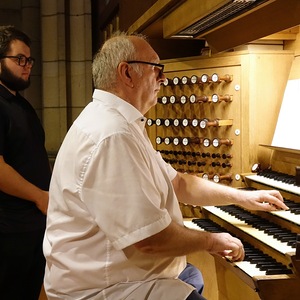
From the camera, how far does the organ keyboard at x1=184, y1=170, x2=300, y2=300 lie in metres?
2.00

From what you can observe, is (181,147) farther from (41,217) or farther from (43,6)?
(43,6)

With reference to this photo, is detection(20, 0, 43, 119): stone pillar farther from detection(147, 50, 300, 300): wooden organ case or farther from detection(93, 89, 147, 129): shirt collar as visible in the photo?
detection(93, 89, 147, 129): shirt collar

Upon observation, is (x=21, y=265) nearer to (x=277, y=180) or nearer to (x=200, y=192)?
(x=200, y=192)

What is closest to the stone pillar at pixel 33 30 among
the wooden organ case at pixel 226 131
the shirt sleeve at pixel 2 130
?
the wooden organ case at pixel 226 131

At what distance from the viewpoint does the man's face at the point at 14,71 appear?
2.98m

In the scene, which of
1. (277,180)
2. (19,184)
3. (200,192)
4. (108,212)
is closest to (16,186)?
(19,184)

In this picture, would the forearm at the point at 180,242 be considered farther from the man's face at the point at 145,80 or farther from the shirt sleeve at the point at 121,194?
the man's face at the point at 145,80

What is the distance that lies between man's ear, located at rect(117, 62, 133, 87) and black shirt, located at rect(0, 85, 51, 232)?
1.06 metres

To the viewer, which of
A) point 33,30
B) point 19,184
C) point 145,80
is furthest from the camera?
point 33,30

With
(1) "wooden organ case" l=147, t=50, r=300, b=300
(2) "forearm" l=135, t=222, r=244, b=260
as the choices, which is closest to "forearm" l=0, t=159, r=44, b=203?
(1) "wooden organ case" l=147, t=50, r=300, b=300

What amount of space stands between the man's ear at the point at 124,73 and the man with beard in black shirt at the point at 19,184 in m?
1.05

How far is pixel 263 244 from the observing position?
7.63ft

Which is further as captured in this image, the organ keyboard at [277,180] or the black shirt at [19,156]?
the black shirt at [19,156]

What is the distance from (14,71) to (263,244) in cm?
169
